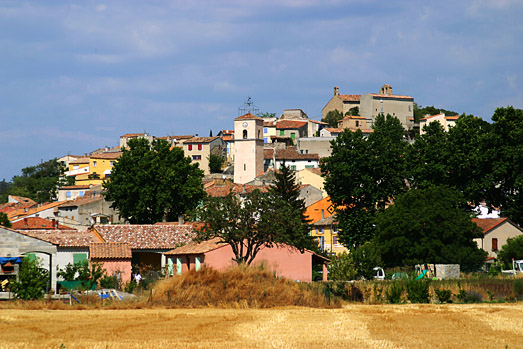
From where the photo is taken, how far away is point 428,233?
2180 inches

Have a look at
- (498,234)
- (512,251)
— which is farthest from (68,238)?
(498,234)

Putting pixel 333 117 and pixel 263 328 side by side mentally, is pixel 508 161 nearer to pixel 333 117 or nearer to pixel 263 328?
pixel 263 328

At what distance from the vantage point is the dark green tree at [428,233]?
54094 millimetres

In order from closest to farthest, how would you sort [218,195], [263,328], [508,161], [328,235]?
1. [263,328]
2. [508,161]
3. [328,235]
4. [218,195]

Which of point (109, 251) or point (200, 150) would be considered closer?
point (109, 251)

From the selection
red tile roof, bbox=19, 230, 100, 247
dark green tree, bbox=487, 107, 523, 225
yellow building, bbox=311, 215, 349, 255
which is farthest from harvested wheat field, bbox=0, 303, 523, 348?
yellow building, bbox=311, 215, 349, 255

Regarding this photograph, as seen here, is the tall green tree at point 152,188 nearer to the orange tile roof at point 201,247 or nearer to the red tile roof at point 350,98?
the orange tile roof at point 201,247

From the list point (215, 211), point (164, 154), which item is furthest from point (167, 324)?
point (164, 154)

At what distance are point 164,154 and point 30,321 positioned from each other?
5931 cm

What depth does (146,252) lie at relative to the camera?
5906 cm

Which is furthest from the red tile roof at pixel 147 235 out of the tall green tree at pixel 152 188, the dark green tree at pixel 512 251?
the dark green tree at pixel 512 251

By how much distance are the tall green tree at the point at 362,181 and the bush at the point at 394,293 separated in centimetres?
2612

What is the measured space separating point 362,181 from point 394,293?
28095mm

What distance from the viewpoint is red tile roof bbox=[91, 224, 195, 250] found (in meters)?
57.4
